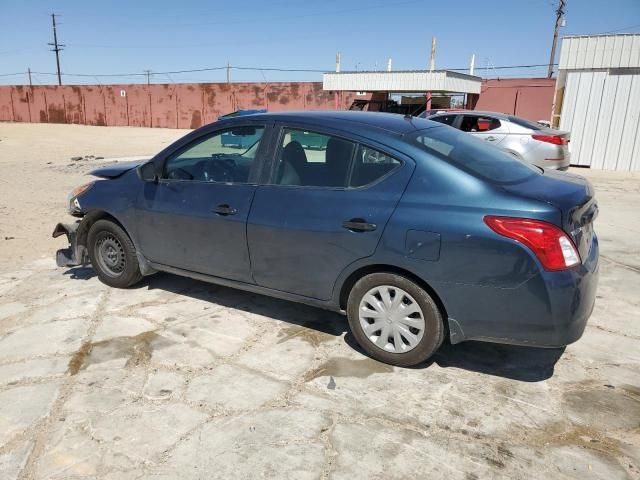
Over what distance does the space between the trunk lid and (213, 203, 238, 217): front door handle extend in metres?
1.90

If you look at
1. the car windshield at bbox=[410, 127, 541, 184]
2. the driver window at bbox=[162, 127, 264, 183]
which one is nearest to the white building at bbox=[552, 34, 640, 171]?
the car windshield at bbox=[410, 127, 541, 184]

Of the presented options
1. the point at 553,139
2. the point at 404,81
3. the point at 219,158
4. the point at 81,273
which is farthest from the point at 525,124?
the point at 404,81

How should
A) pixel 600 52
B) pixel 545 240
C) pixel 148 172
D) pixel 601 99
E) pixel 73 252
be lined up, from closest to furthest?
pixel 545 240 < pixel 148 172 < pixel 73 252 < pixel 600 52 < pixel 601 99

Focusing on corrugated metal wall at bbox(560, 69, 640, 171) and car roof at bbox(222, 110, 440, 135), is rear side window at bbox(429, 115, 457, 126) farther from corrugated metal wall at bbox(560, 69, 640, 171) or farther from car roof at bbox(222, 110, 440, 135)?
car roof at bbox(222, 110, 440, 135)

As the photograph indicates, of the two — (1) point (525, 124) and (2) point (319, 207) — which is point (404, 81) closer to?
(1) point (525, 124)

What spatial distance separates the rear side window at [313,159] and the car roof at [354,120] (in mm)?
101

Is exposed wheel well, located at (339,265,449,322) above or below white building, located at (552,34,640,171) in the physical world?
below

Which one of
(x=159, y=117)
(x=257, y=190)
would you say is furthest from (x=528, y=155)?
(x=159, y=117)

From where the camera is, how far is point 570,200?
292 centimetres

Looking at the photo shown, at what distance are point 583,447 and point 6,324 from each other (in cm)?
417

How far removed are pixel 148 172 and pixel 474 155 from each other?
8.59 feet

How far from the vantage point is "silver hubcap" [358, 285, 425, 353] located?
3.20 meters

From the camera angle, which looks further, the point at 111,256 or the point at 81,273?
the point at 81,273

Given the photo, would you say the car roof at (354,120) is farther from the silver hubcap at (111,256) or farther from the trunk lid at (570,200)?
the silver hubcap at (111,256)
